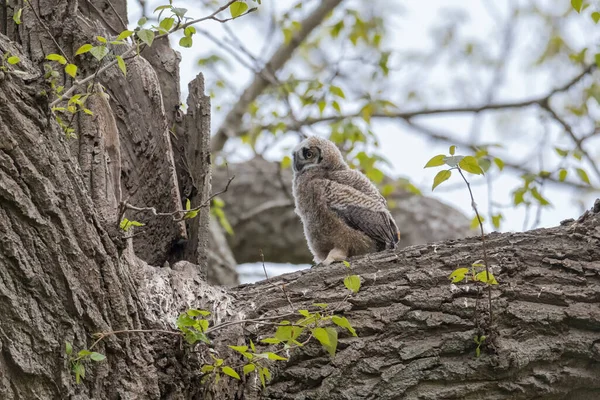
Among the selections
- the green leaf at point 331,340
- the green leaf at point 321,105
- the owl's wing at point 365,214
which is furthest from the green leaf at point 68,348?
the green leaf at point 321,105

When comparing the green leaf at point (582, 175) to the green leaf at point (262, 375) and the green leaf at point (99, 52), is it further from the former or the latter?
the green leaf at point (99, 52)

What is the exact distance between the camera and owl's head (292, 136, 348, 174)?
5.48 meters

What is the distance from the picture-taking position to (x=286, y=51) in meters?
8.69

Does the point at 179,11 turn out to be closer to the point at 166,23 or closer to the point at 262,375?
the point at 166,23

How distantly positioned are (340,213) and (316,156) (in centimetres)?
92

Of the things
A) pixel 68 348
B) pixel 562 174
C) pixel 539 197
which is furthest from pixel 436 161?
pixel 539 197

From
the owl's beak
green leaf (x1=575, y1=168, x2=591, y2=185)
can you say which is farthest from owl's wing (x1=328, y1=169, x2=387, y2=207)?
green leaf (x1=575, y1=168, x2=591, y2=185)

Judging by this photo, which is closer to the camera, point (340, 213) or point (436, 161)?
point (436, 161)

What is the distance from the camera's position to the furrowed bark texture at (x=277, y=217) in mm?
8445

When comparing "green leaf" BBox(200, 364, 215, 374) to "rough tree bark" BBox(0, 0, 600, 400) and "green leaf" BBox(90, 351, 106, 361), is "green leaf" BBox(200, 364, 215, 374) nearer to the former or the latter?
"rough tree bark" BBox(0, 0, 600, 400)

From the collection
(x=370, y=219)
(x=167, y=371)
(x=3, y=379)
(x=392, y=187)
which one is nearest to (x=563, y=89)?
(x=392, y=187)

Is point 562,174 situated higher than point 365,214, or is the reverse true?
point 562,174

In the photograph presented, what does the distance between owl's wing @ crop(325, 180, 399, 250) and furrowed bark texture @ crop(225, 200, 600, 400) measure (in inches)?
45.5

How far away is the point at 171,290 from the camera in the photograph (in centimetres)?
332
